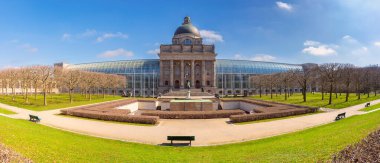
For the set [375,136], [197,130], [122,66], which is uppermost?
[122,66]

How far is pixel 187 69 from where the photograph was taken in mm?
118188

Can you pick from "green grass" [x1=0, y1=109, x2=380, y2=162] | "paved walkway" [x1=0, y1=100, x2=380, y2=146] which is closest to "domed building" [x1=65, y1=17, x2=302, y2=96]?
"paved walkway" [x1=0, y1=100, x2=380, y2=146]

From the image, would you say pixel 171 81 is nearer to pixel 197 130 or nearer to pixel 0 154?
pixel 197 130

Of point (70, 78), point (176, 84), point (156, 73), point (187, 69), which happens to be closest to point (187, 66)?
point (187, 69)

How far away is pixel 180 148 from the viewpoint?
19047 millimetres

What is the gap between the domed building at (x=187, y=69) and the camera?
11468 cm

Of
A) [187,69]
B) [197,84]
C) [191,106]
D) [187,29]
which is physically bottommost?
[191,106]

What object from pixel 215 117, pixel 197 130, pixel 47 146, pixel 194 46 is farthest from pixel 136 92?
pixel 47 146

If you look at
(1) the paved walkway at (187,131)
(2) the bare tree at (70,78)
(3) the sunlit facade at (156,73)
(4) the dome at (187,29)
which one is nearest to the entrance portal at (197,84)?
(3) the sunlit facade at (156,73)

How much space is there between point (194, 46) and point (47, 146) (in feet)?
337

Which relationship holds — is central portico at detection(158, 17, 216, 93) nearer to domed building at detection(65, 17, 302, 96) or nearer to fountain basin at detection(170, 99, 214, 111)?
domed building at detection(65, 17, 302, 96)

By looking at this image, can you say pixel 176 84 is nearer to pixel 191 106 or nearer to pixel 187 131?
pixel 191 106

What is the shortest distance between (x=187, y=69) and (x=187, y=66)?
4.55 ft

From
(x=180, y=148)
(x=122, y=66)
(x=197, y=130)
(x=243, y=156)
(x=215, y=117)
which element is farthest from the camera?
(x=122, y=66)
